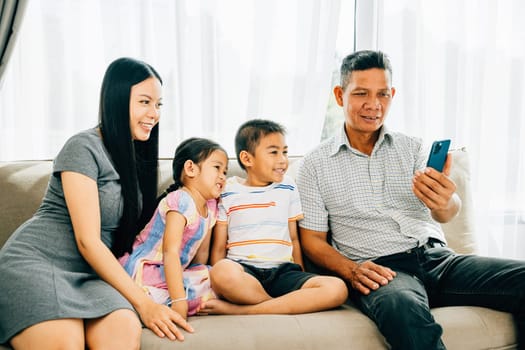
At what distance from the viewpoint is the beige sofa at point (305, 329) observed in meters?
1.50

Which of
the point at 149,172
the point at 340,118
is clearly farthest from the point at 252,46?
the point at 149,172

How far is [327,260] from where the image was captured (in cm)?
197

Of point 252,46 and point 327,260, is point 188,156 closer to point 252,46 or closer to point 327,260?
point 327,260

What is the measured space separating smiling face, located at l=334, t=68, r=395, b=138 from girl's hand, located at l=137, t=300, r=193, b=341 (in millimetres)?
992

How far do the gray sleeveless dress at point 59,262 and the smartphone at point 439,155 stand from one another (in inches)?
41.4

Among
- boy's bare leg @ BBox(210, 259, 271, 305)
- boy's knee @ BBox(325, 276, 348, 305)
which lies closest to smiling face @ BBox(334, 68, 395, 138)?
boy's knee @ BBox(325, 276, 348, 305)

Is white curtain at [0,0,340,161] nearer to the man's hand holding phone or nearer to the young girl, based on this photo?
the young girl

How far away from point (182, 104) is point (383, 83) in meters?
1.03

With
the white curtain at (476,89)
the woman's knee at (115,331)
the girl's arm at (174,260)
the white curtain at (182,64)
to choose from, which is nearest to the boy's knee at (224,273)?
the girl's arm at (174,260)

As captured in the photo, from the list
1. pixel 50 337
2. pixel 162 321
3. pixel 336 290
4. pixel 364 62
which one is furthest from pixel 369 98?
pixel 50 337

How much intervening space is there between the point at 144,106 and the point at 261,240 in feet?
2.04

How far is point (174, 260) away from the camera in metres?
1.73

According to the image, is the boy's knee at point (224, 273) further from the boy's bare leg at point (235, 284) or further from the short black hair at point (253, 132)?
the short black hair at point (253, 132)

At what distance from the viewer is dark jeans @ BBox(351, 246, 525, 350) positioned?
153 cm
